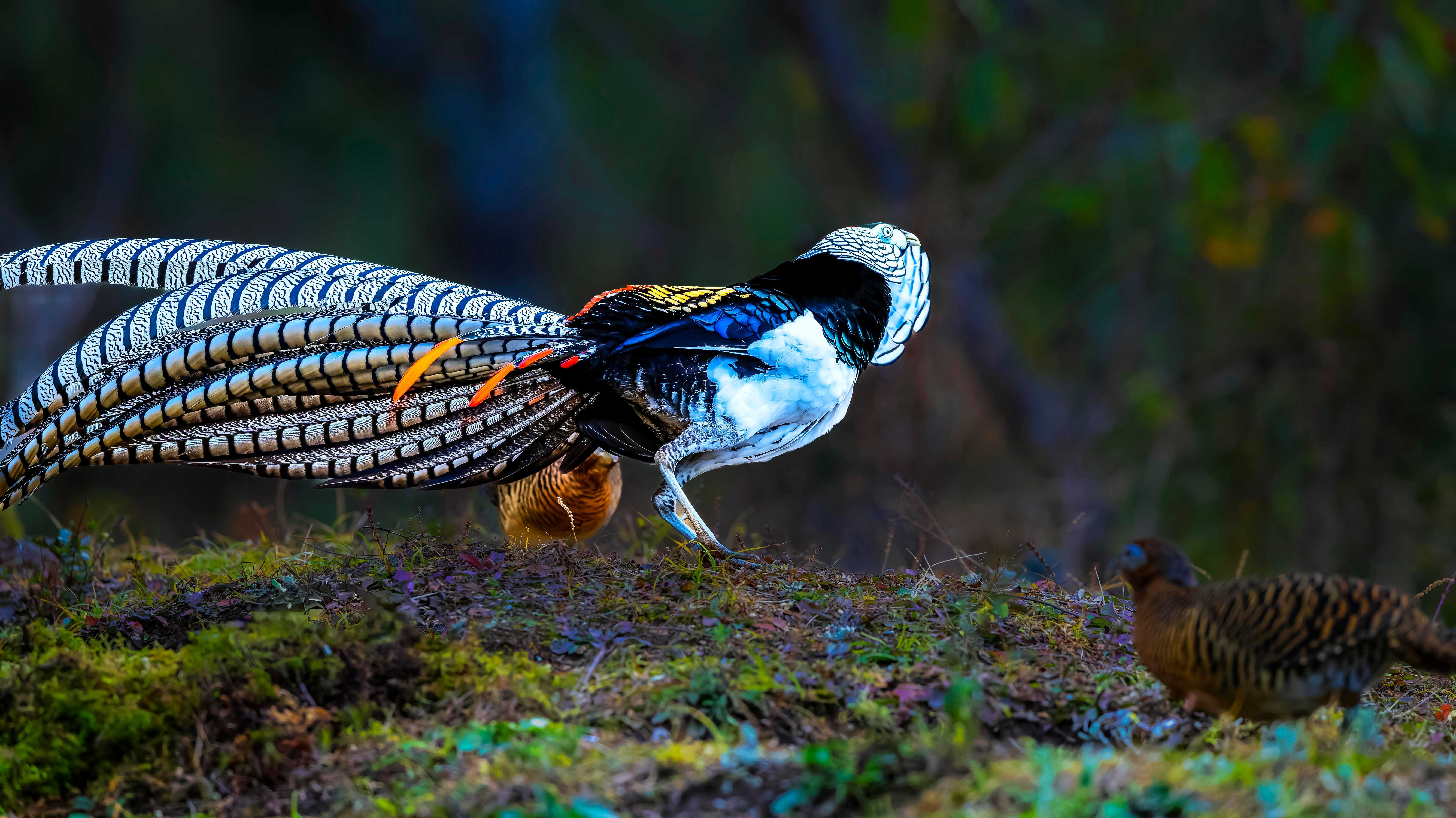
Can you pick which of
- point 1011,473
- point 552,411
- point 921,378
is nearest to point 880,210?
point 921,378

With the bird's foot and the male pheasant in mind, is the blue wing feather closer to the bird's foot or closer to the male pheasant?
the male pheasant

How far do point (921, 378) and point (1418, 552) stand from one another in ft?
15.8

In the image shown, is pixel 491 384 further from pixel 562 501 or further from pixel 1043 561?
pixel 1043 561

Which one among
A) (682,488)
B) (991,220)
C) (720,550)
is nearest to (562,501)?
(682,488)

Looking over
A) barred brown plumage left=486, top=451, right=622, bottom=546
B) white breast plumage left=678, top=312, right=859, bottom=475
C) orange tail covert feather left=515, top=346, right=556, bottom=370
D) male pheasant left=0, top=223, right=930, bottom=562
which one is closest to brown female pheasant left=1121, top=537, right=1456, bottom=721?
white breast plumage left=678, top=312, right=859, bottom=475

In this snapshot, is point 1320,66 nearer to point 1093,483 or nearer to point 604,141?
point 1093,483

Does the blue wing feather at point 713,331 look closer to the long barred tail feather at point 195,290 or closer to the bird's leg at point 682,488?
the bird's leg at point 682,488

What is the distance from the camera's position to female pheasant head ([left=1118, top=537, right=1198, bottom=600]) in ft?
12.3

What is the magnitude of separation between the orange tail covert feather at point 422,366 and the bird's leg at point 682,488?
913mm

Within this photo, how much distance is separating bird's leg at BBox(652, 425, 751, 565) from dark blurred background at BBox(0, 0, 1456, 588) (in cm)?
542

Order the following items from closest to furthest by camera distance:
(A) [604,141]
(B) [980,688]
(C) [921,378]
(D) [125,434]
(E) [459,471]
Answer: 1. (B) [980,688]
2. (D) [125,434]
3. (E) [459,471]
4. (C) [921,378]
5. (A) [604,141]

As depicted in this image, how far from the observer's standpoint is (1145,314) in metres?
14.0

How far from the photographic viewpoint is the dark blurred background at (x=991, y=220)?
1161 cm

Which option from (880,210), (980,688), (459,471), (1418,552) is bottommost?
(1418,552)
